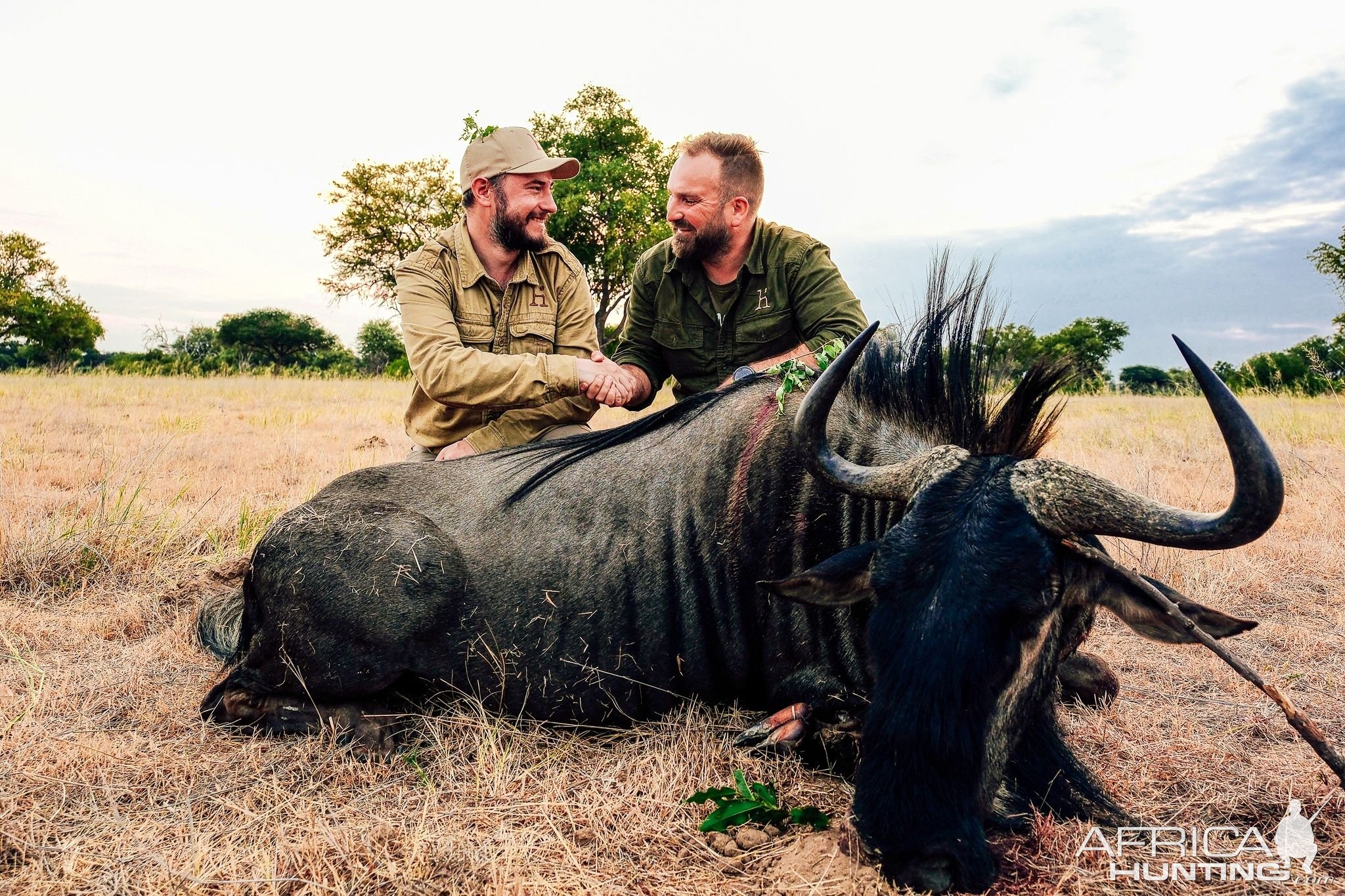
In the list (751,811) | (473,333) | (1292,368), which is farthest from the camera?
(1292,368)

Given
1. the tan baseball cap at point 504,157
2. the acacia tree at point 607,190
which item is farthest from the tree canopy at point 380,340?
the tan baseball cap at point 504,157

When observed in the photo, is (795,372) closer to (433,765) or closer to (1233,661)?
(1233,661)

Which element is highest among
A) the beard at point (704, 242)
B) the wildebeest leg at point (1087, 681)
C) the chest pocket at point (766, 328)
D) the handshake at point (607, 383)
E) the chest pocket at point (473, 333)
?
the beard at point (704, 242)

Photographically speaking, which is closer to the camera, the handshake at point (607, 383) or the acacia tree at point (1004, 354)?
the acacia tree at point (1004, 354)

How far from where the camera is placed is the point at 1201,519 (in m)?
2.32

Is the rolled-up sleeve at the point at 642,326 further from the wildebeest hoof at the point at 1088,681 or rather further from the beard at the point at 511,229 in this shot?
the wildebeest hoof at the point at 1088,681

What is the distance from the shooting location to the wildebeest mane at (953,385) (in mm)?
2996

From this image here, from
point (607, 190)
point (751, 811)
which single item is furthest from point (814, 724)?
point (607, 190)

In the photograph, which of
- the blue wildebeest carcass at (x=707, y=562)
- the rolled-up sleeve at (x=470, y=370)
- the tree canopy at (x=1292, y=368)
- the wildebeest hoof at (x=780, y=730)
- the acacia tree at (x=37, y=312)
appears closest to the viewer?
the blue wildebeest carcass at (x=707, y=562)

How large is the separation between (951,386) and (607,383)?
2.13 meters

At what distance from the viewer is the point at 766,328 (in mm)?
5480

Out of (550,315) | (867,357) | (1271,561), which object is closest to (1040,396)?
(867,357)

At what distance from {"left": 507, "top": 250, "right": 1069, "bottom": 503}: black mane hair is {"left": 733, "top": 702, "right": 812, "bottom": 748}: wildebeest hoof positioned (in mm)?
1148

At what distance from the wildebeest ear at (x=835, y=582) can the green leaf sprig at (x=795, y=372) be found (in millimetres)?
964
